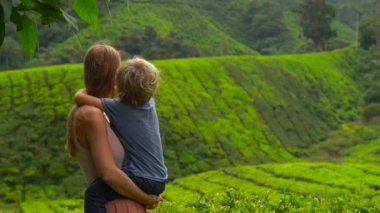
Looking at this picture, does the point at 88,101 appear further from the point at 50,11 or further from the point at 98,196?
the point at 50,11

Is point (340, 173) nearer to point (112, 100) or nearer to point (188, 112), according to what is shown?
point (188, 112)

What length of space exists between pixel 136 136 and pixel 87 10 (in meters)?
1.34

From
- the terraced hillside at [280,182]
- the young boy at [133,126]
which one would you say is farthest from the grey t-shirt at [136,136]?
the terraced hillside at [280,182]

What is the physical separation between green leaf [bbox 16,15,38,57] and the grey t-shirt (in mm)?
1178

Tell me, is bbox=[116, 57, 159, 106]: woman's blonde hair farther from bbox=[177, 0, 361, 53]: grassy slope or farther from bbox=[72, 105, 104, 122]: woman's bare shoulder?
bbox=[177, 0, 361, 53]: grassy slope

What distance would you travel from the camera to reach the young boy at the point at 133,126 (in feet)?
8.93

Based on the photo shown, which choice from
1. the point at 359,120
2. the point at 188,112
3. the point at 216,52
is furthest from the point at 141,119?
the point at 216,52

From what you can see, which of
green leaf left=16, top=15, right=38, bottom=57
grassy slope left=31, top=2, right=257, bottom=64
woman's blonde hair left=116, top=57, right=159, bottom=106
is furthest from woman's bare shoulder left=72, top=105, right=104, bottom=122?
grassy slope left=31, top=2, right=257, bottom=64

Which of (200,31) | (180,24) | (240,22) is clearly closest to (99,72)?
(200,31)

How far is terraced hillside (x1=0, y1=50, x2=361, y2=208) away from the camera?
85.5 ft

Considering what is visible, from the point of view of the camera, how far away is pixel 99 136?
2637 millimetres

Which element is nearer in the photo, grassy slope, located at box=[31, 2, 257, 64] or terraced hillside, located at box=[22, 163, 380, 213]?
terraced hillside, located at box=[22, 163, 380, 213]

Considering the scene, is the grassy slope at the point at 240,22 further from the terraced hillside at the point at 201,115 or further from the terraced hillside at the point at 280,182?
the terraced hillside at the point at 280,182

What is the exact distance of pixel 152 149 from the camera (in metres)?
2.81
